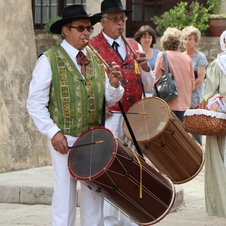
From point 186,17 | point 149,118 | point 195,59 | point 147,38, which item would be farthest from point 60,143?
point 186,17

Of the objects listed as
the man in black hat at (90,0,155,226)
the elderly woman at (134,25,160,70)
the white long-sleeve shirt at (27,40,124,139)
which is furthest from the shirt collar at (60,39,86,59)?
the elderly woman at (134,25,160,70)

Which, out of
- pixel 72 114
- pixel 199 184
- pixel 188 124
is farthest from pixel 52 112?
pixel 199 184

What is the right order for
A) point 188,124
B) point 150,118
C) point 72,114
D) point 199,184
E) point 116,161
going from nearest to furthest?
point 116,161 < point 72,114 < point 150,118 < point 188,124 < point 199,184

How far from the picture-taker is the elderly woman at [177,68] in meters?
9.88

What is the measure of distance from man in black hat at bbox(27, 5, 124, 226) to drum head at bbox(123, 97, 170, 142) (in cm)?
77

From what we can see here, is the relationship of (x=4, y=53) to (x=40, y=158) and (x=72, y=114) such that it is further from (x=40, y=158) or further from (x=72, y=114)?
(x=72, y=114)

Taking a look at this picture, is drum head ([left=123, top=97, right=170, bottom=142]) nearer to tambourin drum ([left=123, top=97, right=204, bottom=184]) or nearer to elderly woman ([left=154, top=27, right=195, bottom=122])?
tambourin drum ([left=123, top=97, right=204, bottom=184])

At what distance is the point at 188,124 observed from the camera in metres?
7.02

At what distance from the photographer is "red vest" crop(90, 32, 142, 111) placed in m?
6.69

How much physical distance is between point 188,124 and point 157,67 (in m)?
2.89

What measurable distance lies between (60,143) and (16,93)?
4.22 m

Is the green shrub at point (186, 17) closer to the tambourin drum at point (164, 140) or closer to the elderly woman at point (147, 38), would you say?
the elderly woman at point (147, 38)

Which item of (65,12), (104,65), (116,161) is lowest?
(116,161)

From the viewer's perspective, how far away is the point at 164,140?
645 centimetres
